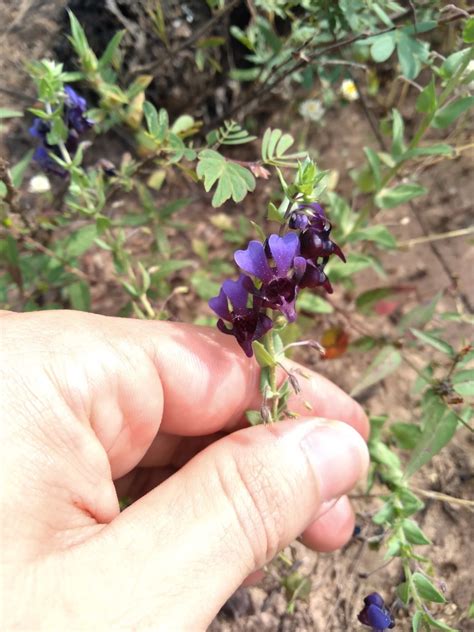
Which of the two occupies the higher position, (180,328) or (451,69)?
(451,69)

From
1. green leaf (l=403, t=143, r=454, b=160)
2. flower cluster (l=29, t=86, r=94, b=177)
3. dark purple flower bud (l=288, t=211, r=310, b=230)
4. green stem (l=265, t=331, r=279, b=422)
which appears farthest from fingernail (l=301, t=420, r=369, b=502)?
flower cluster (l=29, t=86, r=94, b=177)

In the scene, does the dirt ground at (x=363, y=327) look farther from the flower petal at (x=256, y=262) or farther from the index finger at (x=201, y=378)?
the flower petal at (x=256, y=262)

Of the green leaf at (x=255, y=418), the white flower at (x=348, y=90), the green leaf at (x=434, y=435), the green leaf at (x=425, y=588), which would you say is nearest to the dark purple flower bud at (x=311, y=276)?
the green leaf at (x=255, y=418)

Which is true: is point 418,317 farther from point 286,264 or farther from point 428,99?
point 286,264

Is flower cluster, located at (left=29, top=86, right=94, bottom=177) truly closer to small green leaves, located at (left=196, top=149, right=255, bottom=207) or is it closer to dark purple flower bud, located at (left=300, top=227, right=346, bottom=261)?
small green leaves, located at (left=196, top=149, right=255, bottom=207)

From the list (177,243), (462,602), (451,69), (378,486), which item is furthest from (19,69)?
(462,602)

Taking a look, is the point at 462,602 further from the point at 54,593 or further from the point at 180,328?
the point at 54,593

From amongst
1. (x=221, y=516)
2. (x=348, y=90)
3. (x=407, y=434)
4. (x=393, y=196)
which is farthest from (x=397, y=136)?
(x=221, y=516)
